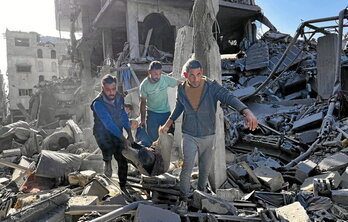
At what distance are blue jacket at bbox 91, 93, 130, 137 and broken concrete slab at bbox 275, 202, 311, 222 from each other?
2.29 m

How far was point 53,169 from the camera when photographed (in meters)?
5.60

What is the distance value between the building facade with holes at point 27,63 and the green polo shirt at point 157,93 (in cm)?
3775

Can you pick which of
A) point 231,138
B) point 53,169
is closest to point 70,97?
point 231,138

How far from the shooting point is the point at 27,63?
41.5 m

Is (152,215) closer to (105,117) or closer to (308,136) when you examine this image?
(105,117)

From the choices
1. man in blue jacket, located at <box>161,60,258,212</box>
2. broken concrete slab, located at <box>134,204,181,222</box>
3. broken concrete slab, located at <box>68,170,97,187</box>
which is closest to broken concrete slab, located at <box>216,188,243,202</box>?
man in blue jacket, located at <box>161,60,258,212</box>

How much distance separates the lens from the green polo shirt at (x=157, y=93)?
4.68 m

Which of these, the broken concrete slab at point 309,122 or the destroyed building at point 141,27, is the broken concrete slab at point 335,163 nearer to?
the broken concrete slab at point 309,122

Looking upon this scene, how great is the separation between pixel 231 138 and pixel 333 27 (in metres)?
5.61

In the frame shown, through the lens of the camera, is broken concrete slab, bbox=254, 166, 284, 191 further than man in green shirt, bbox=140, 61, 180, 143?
Yes

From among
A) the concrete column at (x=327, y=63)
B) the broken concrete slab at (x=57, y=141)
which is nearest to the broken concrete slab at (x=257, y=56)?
the concrete column at (x=327, y=63)

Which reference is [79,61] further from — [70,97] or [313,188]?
[313,188]

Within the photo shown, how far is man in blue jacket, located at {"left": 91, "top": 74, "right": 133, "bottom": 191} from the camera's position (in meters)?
3.92

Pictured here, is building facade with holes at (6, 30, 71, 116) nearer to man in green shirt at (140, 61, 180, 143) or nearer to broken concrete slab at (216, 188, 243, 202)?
man in green shirt at (140, 61, 180, 143)
